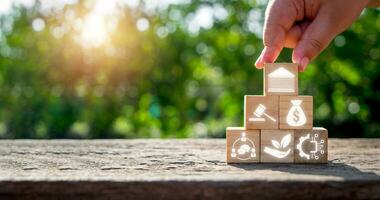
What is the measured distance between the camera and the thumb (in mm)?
1613

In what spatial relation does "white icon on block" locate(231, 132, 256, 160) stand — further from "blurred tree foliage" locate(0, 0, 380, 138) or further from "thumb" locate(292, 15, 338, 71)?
"blurred tree foliage" locate(0, 0, 380, 138)

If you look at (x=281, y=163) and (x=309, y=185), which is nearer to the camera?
(x=309, y=185)

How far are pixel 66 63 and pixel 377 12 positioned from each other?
3385 millimetres

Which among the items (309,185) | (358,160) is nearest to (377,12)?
(358,160)

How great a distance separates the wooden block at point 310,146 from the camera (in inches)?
59.7

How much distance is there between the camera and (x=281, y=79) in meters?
1.54

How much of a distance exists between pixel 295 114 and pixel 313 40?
0.23 m

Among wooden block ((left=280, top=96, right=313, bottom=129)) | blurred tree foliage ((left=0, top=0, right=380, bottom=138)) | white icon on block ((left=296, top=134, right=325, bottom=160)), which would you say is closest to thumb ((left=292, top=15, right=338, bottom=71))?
wooden block ((left=280, top=96, right=313, bottom=129))

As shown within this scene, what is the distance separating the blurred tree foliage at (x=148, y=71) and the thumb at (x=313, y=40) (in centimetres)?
424

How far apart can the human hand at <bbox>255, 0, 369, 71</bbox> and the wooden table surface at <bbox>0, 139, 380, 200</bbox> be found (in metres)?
0.32

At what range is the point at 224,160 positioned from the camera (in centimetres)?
158

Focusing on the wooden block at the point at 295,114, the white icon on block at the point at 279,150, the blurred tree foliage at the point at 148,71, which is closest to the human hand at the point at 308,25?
the wooden block at the point at 295,114

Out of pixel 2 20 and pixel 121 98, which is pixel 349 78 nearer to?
pixel 121 98

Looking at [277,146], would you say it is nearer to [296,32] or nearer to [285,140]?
[285,140]
